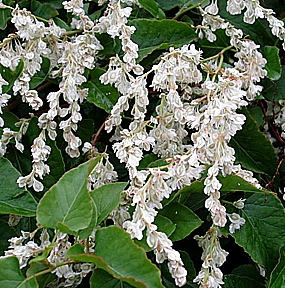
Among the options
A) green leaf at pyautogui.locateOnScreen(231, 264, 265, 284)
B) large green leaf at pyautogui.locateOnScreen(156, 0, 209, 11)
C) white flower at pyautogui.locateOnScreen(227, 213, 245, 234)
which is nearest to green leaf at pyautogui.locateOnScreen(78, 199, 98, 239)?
white flower at pyautogui.locateOnScreen(227, 213, 245, 234)

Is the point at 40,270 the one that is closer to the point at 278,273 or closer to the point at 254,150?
the point at 278,273

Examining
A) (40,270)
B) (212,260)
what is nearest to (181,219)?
(212,260)

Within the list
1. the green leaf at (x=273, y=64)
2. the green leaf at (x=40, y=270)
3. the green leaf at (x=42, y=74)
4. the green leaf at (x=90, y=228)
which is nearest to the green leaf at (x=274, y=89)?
the green leaf at (x=273, y=64)

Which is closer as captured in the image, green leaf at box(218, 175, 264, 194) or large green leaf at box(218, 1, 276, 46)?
green leaf at box(218, 175, 264, 194)

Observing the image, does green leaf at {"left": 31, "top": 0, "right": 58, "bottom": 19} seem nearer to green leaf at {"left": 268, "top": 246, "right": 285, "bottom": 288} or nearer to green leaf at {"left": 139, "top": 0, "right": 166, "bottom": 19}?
green leaf at {"left": 139, "top": 0, "right": 166, "bottom": 19}

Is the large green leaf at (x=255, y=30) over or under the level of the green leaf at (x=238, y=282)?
over

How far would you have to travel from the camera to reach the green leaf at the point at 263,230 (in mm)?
1178

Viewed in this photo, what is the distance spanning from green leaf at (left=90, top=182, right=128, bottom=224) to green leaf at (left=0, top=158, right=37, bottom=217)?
0.52 ft

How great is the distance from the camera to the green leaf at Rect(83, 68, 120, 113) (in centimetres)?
130

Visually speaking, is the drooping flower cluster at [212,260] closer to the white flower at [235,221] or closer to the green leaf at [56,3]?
the white flower at [235,221]

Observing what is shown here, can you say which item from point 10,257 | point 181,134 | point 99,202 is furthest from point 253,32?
point 10,257

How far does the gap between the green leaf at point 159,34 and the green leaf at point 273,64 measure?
0.23m

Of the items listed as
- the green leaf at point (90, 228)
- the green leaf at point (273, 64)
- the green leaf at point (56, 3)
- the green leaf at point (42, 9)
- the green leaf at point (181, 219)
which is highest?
the green leaf at point (273, 64)

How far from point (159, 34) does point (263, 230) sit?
60 cm
